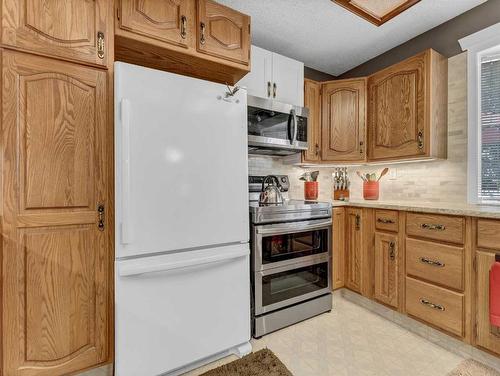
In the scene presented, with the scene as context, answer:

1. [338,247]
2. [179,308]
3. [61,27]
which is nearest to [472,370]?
[338,247]

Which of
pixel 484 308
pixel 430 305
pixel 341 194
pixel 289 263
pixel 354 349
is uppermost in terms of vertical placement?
pixel 341 194

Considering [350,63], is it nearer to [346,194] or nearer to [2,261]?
[346,194]

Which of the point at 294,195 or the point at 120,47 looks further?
the point at 294,195

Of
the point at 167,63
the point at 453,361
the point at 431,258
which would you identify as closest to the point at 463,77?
the point at 431,258

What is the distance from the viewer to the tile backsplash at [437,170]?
2217mm

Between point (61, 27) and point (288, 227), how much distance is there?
1.79 m

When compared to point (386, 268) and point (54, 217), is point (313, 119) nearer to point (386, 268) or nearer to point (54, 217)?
point (386, 268)

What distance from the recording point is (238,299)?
66.0 inches

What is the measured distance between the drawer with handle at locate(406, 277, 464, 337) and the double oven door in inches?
24.7

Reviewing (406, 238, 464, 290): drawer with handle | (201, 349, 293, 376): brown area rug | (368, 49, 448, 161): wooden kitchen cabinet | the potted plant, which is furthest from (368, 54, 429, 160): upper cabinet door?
(201, 349, 293, 376): brown area rug

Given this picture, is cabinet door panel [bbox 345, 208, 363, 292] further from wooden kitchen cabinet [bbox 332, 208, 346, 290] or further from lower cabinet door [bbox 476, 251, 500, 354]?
lower cabinet door [bbox 476, 251, 500, 354]

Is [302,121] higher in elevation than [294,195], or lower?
higher

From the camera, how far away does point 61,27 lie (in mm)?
1263

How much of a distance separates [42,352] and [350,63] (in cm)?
356
